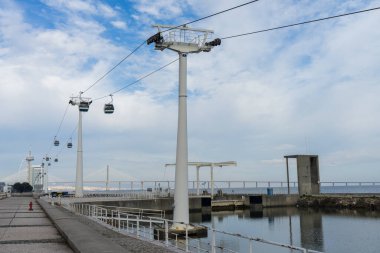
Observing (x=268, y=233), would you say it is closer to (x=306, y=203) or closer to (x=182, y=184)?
(x=182, y=184)

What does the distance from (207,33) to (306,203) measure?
172 ft

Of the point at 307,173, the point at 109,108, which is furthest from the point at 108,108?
the point at 307,173

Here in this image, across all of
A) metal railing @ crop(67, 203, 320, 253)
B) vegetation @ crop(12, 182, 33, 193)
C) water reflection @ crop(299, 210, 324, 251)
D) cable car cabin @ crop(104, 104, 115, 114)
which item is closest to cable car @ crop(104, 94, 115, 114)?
cable car cabin @ crop(104, 104, 115, 114)

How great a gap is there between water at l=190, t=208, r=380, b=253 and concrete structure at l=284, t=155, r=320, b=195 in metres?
5.37

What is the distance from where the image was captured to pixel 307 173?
76.2 m

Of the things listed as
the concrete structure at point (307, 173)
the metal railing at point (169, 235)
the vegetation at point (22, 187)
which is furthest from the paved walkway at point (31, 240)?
the vegetation at point (22, 187)

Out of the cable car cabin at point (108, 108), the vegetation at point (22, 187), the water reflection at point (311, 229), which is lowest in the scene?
the water reflection at point (311, 229)

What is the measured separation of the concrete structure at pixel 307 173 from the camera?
242 feet

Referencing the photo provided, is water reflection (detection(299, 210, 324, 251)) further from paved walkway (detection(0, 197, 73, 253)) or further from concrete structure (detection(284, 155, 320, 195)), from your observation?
paved walkway (detection(0, 197, 73, 253))

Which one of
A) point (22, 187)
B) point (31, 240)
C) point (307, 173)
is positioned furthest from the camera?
point (22, 187)

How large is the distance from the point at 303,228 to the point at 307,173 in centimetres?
2763

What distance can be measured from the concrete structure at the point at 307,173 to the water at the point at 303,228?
5.37 metres

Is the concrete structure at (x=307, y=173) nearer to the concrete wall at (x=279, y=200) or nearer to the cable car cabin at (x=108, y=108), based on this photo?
the concrete wall at (x=279, y=200)

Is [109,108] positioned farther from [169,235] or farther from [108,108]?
[169,235]
